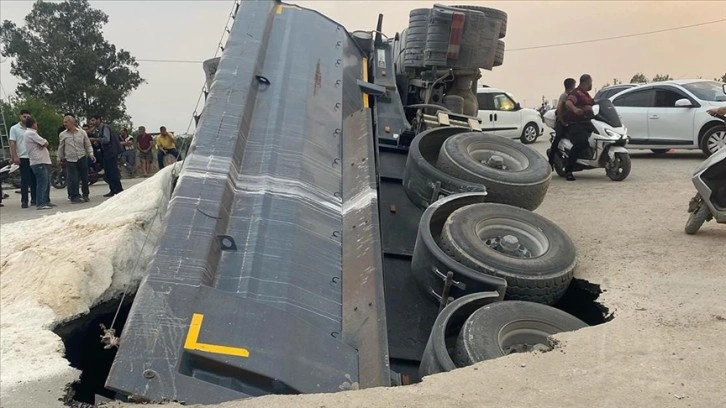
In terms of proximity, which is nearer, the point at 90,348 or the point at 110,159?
the point at 90,348

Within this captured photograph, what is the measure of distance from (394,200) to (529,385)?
3051 mm

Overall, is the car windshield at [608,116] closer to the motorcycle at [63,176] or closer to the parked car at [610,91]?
the parked car at [610,91]

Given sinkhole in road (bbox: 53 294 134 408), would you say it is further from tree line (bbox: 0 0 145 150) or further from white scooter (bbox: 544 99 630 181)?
tree line (bbox: 0 0 145 150)

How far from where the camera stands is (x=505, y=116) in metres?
17.3

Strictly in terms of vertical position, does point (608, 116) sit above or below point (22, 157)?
above

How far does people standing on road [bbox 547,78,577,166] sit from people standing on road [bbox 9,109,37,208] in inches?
314

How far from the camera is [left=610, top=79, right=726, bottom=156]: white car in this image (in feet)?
37.9

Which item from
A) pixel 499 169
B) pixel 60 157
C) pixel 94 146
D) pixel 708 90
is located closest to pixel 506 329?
pixel 499 169

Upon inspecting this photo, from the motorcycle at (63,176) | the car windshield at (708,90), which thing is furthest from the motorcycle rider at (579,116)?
the motorcycle at (63,176)

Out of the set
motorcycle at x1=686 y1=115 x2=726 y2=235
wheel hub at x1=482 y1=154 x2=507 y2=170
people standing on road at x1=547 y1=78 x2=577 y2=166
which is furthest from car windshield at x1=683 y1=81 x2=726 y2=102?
wheel hub at x1=482 y1=154 x2=507 y2=170

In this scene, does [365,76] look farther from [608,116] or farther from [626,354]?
[626,354]

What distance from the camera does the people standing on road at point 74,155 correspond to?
10127 mm

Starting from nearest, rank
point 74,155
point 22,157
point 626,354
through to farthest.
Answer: point 626,354 < point 74,155 < point 22,157

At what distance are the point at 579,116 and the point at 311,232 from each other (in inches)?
233
